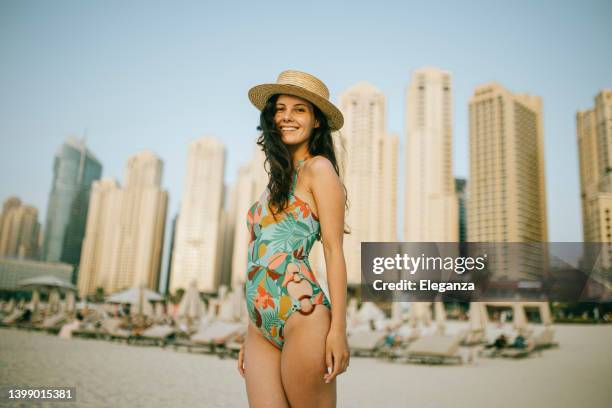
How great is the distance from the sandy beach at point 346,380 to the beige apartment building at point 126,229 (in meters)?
87.7

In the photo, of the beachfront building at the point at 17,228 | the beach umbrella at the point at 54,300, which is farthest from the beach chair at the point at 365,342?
the beachfront building at the point at 17,228

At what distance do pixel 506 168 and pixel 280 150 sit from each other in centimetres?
6650

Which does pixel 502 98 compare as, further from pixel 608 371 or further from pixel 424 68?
pixel 608 371

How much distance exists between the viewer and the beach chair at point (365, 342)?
12.2 m

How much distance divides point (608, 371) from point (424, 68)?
74514 millimetres

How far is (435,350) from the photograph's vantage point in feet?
35.7

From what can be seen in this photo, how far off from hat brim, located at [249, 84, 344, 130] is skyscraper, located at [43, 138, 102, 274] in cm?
10892

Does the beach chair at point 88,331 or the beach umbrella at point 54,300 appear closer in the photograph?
the beach chair at point 88,331

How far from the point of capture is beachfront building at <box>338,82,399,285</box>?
70.1 metres

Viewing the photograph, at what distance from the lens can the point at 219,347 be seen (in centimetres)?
1188

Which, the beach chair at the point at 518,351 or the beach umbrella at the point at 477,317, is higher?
the beach umbrella at the point at 477,317

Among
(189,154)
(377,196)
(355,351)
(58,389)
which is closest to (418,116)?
(377,196)

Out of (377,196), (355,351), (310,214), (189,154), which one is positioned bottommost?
(355,351)

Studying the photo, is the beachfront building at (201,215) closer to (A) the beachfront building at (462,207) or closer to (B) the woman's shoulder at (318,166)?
(A) the beachfront building at (462,207)
